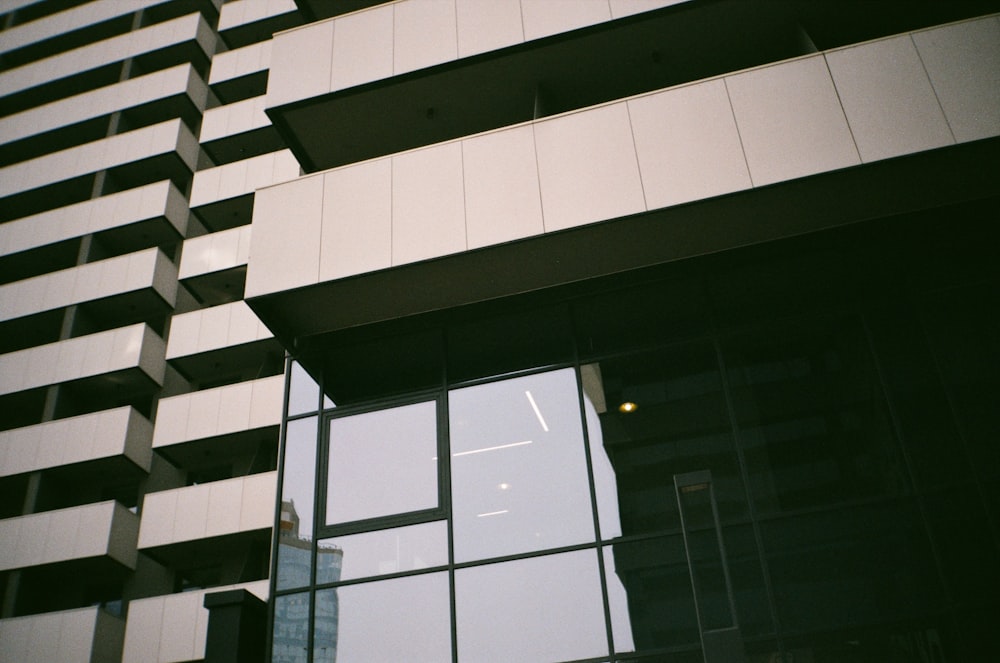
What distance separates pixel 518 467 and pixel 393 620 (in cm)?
233

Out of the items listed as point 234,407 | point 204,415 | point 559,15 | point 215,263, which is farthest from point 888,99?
point 215,263

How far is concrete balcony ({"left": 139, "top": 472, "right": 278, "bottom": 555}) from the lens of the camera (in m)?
20.1

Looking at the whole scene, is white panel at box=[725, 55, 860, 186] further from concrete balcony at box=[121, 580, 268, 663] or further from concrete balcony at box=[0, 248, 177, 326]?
concrete balcony at box=[0, 248, 177, 326]

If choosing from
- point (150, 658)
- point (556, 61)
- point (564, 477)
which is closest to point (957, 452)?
point (564, 477)

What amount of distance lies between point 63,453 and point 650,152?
2067 cm

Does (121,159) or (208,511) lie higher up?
(121,159)

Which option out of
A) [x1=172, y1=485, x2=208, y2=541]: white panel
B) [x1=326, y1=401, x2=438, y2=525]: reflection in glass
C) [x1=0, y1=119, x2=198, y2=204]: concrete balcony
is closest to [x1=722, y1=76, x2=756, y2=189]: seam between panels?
[x1=326, y1=401, x2=438, y2=525]: reflection in glass

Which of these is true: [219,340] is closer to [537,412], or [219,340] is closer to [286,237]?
[286,237]

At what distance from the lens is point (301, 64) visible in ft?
37.9

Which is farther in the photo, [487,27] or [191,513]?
[191,513]

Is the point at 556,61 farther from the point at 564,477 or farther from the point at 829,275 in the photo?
the point at 564,477

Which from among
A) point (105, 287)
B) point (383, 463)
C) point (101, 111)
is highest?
point (101, 111)

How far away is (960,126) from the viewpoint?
330 inches

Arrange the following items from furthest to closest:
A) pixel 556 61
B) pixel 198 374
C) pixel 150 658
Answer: pixel 198 374 < pixel 150 658 < pixel 556 61
